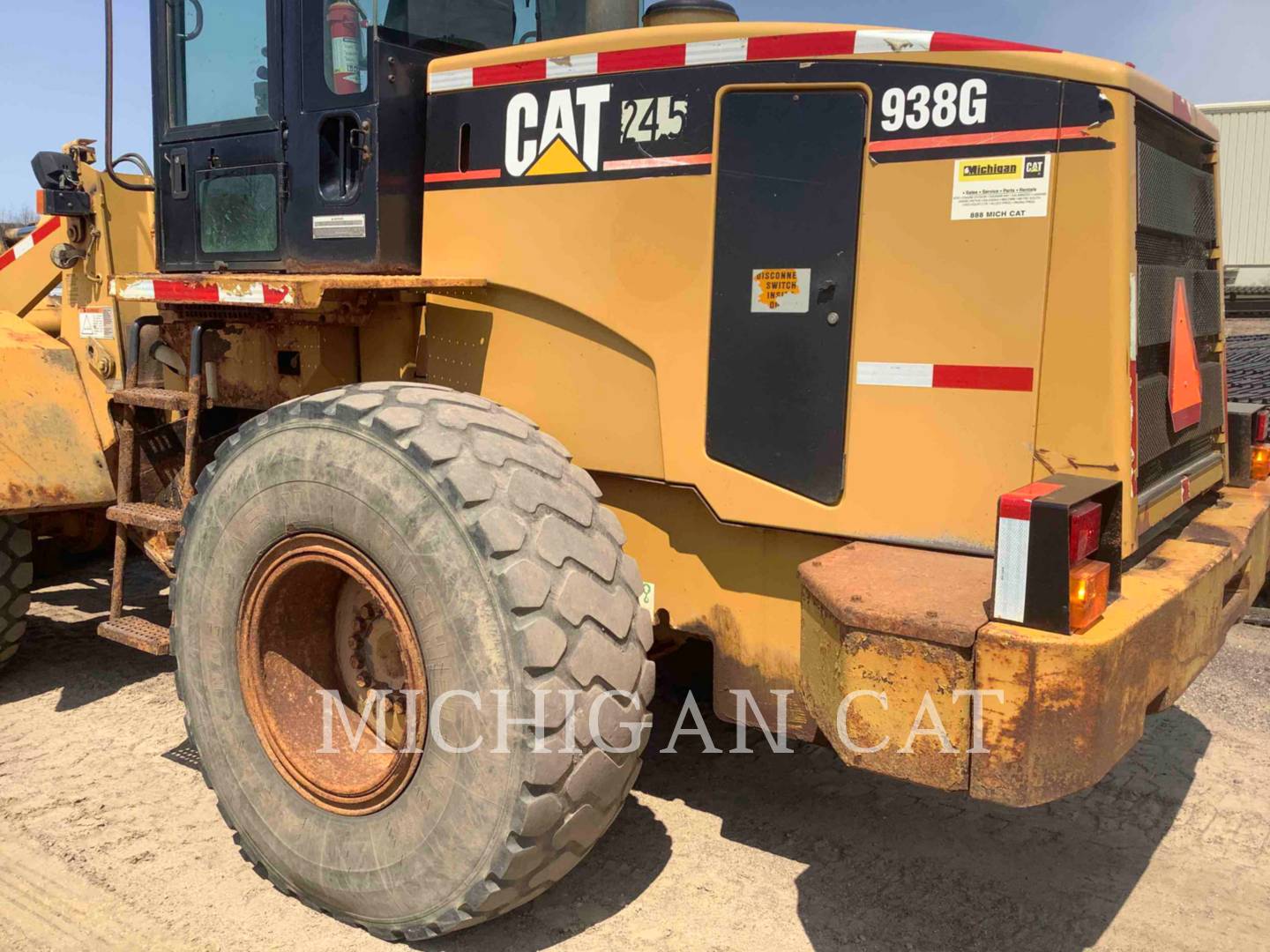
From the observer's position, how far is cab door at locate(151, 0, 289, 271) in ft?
12.7

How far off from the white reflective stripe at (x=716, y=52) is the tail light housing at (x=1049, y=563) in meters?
1.41

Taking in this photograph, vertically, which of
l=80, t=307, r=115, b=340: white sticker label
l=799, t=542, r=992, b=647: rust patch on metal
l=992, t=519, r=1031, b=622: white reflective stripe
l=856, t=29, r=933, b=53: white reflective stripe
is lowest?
l=799, t=542, r=992, b=647: rust patch on metal

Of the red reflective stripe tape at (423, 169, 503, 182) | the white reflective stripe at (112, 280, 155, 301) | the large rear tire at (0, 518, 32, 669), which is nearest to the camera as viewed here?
the red reflective stripe tape at (423, 169, 503, 182)

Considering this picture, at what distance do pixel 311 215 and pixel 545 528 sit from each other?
5.66ft

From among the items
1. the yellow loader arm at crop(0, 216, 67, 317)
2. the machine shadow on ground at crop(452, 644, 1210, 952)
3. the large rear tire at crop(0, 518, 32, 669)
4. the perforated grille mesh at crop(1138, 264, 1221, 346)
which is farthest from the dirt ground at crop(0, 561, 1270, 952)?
the yellow loader arm at crop(0, 216, 67, 317)

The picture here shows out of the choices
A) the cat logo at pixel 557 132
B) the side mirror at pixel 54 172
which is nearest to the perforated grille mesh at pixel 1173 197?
the cat logo at pixel 557 132

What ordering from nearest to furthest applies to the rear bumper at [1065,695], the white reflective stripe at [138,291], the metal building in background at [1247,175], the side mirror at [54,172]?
the rear bumper at [1065,695] → the white reflective stripe at [138,291] → the side mirror at [54,172] → the metal building in background at [1247,175]

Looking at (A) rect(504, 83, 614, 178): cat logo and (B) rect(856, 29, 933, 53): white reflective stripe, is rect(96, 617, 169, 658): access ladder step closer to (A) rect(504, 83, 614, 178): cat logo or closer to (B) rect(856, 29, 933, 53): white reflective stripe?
(A) rect(504, 83, 614, 178): cat logo

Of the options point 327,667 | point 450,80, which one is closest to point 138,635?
point 327,667

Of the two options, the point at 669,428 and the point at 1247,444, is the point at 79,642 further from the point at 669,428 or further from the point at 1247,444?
the point at 1247,444

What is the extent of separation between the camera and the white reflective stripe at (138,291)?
3763 millimetres

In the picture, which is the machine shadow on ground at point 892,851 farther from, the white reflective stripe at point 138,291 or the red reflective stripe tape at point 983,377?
the white reflective stripe at point 138,291

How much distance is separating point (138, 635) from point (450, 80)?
2212 millimetres

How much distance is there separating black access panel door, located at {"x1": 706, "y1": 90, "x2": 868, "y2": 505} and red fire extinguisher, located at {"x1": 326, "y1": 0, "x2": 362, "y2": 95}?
4.32 ft
